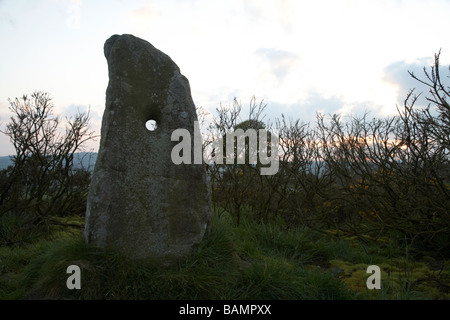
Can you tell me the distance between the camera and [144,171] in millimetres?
3215

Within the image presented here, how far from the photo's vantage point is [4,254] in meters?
3.93

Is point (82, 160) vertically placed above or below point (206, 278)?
above

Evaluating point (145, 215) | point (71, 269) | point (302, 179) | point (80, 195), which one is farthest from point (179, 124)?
point (80, 195)

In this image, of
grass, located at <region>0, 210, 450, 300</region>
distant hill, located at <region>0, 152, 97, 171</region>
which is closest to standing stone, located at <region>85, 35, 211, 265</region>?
grass, located at <region>0, 210, 450, 300</region>

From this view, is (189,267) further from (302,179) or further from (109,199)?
(302,179)

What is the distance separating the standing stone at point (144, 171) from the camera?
3.09 metres

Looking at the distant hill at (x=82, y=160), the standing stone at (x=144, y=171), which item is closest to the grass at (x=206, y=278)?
the standing stone at (x=144, y=171)

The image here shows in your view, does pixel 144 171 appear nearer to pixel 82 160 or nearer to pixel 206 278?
pixel 206 278

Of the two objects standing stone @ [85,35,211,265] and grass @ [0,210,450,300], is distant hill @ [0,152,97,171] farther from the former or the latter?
standing stone @ [85,35,211,265]

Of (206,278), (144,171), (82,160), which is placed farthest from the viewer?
(82,160)

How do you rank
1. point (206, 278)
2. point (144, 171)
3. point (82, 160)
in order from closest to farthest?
1. point (206, 278)
2. point (144, 171)
3. point (82, 160)

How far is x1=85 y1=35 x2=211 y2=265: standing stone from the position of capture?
3.09 meters

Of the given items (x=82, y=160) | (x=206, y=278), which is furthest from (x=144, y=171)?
(x=82, y=160)
